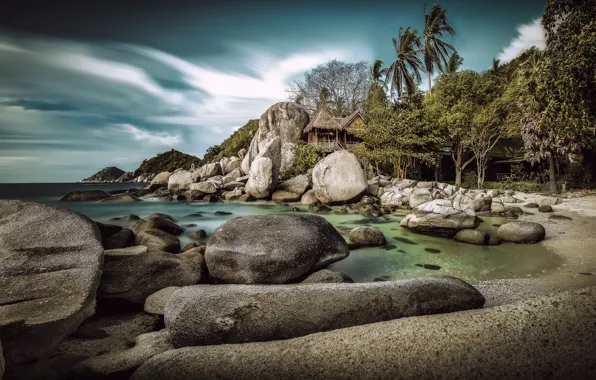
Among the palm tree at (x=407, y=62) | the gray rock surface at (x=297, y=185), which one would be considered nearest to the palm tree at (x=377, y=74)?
the palm tree at (x=407, y=62)

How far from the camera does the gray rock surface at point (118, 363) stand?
2201 mm

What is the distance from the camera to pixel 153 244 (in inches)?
266

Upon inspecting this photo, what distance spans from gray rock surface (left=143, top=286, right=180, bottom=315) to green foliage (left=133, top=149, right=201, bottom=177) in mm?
66861

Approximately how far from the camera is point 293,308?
2316 mm

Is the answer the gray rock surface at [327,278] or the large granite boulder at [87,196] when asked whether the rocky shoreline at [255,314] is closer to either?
the gray rock surface at [327,278]

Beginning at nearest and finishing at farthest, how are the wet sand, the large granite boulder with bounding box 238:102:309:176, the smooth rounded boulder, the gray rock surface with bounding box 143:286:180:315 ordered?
the gray rock surface with bounding box 143:286:180:315, the wet sand, the smooth rounded boulder, the large granite boulder with bounding box 238:102:309:176

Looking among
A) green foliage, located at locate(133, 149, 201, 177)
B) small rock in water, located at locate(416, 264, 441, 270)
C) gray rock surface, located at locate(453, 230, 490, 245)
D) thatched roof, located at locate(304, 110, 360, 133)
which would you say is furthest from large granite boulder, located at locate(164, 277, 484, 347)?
green foliage, located at locate(133, 149, 201, 177)

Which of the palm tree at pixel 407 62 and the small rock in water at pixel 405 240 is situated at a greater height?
the palm tree at pixel 407 62

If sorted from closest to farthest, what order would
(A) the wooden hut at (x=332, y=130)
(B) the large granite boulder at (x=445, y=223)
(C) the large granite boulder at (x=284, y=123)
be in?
(B) the large granite boulder at (x=445, y=223)
(A) the wooden hut at (x=332, y=130)
(C) the large granite boulder at (x=284, y=123)

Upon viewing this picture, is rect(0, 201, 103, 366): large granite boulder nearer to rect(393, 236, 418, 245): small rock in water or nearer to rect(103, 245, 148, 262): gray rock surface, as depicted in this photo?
rect(103, 245, 148, 262): gray rock surface

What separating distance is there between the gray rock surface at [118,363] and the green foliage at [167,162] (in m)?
68.4

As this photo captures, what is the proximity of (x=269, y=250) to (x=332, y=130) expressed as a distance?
28.8 metres

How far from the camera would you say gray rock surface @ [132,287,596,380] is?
59.2 inches

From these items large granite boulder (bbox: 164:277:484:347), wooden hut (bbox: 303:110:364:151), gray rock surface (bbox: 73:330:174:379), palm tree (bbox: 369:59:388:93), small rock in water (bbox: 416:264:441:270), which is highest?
palm tree (bbox: 369:59:388:93)
